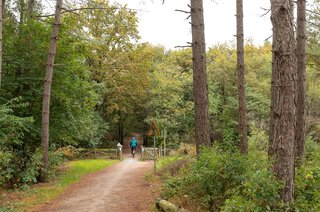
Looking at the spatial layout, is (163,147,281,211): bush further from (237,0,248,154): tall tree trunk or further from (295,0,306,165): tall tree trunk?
(295,0,306,165): tall tree trunk

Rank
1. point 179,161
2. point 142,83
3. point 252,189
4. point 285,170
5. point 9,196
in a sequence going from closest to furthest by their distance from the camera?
point 252,189 < point 285,170 < point 9,196 < point 179,161 < point 142,83

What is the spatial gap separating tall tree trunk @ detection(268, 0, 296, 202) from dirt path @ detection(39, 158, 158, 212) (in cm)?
406

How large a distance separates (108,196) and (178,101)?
22725 mm

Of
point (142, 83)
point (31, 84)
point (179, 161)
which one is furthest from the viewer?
point (142, 83)

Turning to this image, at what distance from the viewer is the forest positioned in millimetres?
5176

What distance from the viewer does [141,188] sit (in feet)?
37.3

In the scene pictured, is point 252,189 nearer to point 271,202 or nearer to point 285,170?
point 271,202

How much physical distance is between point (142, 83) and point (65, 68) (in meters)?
17.7

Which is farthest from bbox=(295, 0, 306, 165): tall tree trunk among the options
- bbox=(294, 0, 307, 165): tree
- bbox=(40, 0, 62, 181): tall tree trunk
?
bbox=(40, 0, 62, 181): tall tree trunk

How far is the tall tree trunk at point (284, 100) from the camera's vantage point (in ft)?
16.7

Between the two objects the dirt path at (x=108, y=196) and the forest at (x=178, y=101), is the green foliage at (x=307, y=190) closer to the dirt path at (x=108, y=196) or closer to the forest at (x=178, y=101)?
the forest at (x=178, y=101)

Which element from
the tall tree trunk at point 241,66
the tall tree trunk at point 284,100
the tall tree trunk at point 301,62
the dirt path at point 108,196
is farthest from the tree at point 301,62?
the tall tree trunk at point 284,100

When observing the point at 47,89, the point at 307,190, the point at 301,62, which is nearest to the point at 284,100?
the point at 307,190

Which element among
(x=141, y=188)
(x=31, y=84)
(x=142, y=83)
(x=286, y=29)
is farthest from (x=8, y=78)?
(x=142, y=83)
